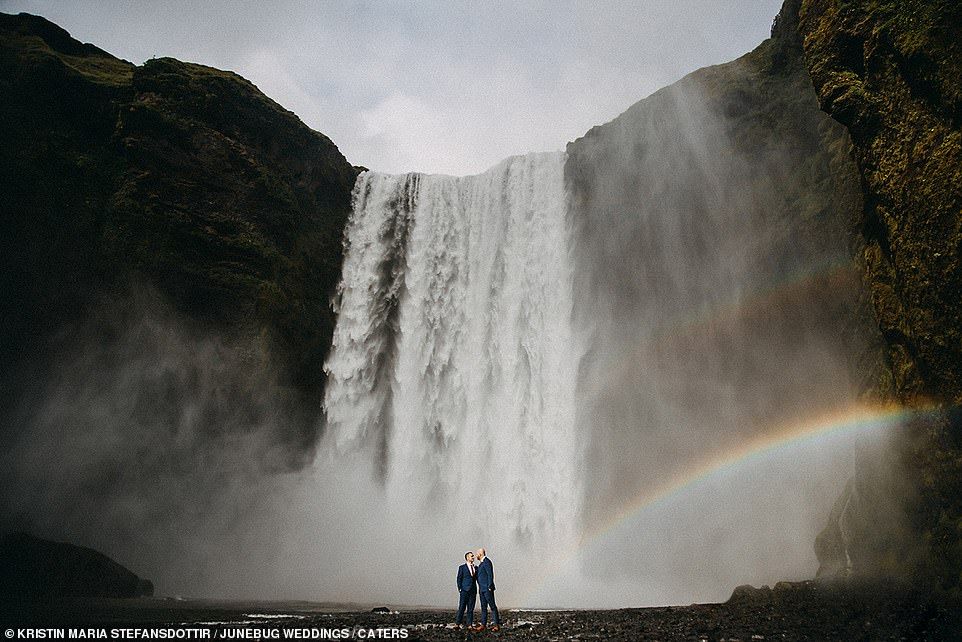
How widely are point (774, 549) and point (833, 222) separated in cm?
1233

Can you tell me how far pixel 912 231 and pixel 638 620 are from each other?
392 inches

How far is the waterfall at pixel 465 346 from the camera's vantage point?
27016 millimetres

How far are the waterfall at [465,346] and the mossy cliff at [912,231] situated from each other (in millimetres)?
13913

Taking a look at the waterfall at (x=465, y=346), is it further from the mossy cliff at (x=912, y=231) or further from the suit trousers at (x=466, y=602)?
the suit trousers at (x=466, y=602)

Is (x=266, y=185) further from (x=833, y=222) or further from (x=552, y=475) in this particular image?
(x=833, y=222)

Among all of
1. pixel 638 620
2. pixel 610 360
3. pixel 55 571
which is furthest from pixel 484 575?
pixel 610 360

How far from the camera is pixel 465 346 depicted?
98.3 ft

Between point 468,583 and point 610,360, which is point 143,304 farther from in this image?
point 468,583

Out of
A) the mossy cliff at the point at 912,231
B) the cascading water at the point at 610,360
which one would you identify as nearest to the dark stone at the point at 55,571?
the cascading water at the point at 610,360

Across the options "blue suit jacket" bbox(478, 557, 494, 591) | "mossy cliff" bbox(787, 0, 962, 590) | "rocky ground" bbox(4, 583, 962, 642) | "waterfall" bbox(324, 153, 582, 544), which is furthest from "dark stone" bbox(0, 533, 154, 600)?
"mossy cliff" bbox(787, 0, 962, 590)

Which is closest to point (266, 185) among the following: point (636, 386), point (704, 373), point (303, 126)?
point (303, 126)

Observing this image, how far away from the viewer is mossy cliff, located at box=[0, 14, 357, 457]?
81.0ft

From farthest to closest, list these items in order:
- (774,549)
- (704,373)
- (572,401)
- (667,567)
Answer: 1. (572,401)
2. (704,373)
3. (667,567)
4. (774,549)

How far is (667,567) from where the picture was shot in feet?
78.2
